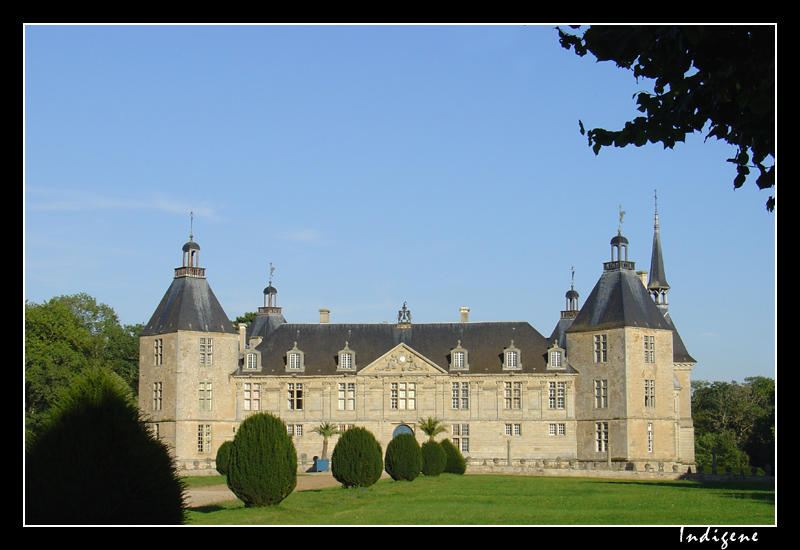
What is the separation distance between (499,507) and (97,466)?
10.1 m

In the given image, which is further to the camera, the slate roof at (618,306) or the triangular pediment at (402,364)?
the triangular pediment at (402,364)

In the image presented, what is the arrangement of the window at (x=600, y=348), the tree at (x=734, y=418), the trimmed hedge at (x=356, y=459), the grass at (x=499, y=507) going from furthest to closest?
the tree at (x=734, y=418), the window at (x=600, y=348), the trimmed hedge at (x=356, y=459), the grass at (x=499, y=507)

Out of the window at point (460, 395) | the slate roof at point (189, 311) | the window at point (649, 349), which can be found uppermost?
the slate roof at point (189, 311)

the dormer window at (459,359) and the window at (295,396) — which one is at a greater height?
the dormer window at (459,359)

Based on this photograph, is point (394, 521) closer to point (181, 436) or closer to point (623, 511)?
point (623, 511)

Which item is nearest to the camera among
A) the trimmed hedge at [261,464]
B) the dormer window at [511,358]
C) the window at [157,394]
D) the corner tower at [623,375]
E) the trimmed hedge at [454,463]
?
the trimmed hedge at [261,464]

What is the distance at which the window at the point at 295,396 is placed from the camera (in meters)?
50.1

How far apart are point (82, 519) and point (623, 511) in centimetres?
1153

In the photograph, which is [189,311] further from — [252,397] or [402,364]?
[402,364]

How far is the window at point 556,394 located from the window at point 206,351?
1728 centimetres

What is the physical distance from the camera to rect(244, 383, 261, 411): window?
49906 millimetres

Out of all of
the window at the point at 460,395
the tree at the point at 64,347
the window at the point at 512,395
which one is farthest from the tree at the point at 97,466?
the window at the point at 512,395

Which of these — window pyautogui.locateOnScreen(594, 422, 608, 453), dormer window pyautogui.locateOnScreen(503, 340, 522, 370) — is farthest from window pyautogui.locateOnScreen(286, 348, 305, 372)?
window pyautogui.locateOnScreen(594, 422, 608, 453)

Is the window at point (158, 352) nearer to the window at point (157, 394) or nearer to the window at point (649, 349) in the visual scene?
the window at point (157, 394)
